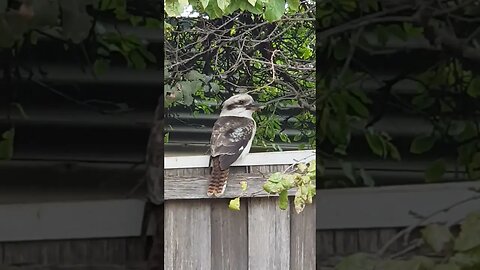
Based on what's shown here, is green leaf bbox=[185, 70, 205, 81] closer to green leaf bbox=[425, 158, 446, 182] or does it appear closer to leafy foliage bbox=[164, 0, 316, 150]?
leafy foliage bbox=[164, 0, 316, 150]

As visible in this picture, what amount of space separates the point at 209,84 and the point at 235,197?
1.17ft

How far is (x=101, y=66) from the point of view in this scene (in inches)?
25.4

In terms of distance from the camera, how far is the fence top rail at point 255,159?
1697 mm

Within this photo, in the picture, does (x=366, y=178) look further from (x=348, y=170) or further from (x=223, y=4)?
(x=223, y=4)

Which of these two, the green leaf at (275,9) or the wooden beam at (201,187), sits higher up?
the green leaf at (275,9)

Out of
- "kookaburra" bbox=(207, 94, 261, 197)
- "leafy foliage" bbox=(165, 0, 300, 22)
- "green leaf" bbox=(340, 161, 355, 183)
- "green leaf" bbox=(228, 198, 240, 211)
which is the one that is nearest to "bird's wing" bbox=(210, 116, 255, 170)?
"kookaburra" bbox=(207, 94, 261, 197)

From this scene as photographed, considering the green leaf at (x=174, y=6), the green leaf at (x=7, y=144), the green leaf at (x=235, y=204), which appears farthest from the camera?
the green leaf at (x=235, y=204)

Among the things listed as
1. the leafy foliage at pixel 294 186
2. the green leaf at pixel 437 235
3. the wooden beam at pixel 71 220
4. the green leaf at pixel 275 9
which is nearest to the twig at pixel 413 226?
the green leaf at pixel 437 235

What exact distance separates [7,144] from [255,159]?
1182 mm

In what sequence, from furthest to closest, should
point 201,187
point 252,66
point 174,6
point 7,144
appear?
point 252,66 → point 201,187 → point 174,6 → point 7,144

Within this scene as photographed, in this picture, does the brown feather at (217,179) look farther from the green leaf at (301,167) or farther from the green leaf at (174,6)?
the green leaf at (174,6)

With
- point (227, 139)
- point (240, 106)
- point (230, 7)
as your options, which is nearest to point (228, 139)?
point (227, 139)

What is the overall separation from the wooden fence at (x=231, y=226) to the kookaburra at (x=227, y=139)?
0.03m

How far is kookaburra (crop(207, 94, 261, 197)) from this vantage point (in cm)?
169
